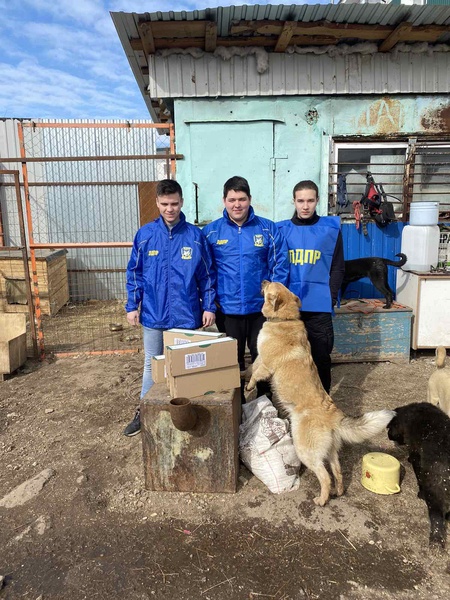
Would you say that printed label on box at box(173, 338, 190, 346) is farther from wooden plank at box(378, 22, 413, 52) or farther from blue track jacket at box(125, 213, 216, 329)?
wooden plank at box(378, 22, 413, 52)

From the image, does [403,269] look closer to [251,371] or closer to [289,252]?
[289,252]

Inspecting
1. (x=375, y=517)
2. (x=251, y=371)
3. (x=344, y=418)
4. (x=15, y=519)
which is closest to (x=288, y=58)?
(x=251, y=371)

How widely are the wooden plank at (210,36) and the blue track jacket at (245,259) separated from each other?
3.10 meters

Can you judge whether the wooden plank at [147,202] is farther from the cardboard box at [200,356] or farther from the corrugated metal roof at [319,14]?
the cardboard box at [200,356]

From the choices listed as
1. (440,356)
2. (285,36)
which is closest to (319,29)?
(285,36)

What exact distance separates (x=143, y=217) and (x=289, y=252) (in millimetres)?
4578

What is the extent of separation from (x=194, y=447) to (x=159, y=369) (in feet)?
2.25

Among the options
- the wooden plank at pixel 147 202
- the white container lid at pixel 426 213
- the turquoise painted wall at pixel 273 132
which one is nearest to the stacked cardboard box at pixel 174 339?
the turquoise painted wall at pixel 273 132

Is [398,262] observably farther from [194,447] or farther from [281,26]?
[194,447]

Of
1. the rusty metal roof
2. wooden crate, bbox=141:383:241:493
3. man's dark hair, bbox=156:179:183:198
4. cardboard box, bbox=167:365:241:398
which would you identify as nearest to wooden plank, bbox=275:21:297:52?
the rusty metal roof

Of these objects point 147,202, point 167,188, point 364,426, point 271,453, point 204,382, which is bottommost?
point 271,453

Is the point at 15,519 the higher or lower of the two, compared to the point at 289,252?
lower

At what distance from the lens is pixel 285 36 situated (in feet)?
17.4

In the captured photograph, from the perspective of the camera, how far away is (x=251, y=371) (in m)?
3.40
